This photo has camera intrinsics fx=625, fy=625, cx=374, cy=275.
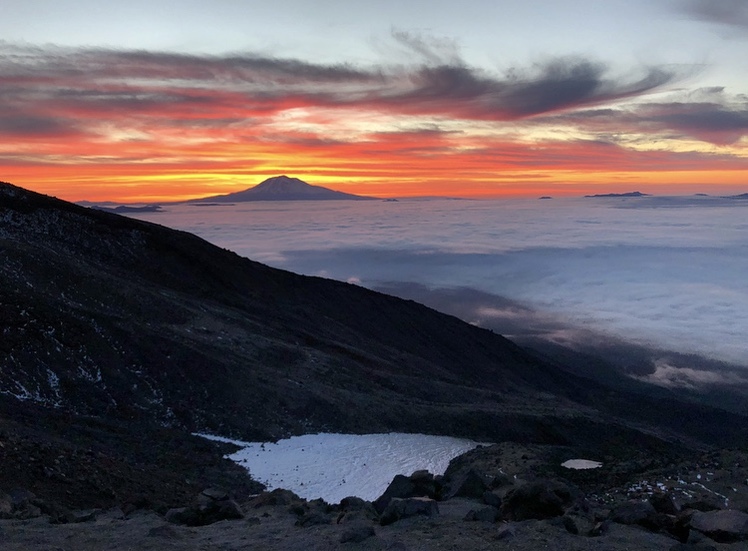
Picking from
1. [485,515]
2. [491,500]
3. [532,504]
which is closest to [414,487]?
[491,500]

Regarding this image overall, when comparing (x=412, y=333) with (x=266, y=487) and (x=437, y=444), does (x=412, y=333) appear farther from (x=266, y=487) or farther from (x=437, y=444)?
(x=266, y=487)

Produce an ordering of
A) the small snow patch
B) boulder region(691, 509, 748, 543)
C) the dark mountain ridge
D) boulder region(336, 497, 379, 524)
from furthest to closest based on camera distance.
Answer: the dark mountain ridge < the small snow patch < boulder region(336, 497, 379, 524) < boulder region(691, 509, 748, 543)

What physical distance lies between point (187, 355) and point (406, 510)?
93.0ft

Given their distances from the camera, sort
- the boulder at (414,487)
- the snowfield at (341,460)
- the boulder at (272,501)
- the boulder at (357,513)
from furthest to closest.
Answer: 1. the snowfield at (341,460)
2. the boulder at (272,501)
3. the boulder at (414,487)
4. the boulder at (357,513)

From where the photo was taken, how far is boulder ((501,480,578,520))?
11.8m

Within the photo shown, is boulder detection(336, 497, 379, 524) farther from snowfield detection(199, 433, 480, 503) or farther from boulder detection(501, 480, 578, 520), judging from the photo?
snowfield detection(199, 433, 480, 503)

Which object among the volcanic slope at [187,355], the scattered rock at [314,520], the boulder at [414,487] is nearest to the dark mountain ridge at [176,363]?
the volcanic slope at [187,355]

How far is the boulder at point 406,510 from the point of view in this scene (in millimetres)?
11883

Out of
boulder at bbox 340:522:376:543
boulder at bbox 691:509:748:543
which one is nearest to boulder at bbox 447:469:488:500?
boulder at bbox 340:522:376:543

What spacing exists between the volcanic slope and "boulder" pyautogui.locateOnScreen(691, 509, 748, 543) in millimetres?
23697

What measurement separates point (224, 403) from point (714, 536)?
27.9 m

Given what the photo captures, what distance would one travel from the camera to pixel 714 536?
35.3 feet

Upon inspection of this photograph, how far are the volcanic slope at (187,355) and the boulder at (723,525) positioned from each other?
77.7ft

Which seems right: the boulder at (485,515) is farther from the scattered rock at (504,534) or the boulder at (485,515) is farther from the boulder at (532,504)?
the scattered rock at (504,534)
